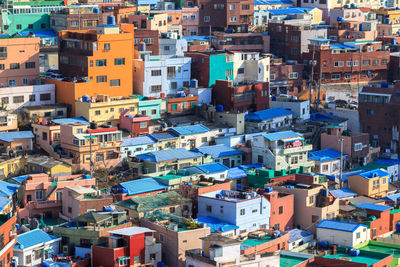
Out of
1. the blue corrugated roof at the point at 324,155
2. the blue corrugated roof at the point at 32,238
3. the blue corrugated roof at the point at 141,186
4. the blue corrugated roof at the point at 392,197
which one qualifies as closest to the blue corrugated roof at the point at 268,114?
the blue corrugated roof at the point at 324,155

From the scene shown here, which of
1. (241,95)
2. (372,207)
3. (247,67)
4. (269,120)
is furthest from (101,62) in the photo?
(372,207)

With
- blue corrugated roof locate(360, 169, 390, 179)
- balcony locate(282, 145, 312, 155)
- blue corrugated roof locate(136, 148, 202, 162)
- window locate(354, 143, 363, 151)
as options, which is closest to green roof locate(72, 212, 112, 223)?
blue corrugated roof locate(136, 148, 202, 162)

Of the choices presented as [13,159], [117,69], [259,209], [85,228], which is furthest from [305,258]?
[117,69]

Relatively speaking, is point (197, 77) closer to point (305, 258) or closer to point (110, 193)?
point (110, 193)

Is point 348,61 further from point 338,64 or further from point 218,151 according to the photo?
point 218,151

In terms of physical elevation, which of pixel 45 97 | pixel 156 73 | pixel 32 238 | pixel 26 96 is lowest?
pixel 32 238

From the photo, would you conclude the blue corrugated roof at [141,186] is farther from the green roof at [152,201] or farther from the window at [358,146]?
the window at [358,146]

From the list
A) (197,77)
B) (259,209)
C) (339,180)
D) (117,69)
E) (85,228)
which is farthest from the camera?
(197,77)
